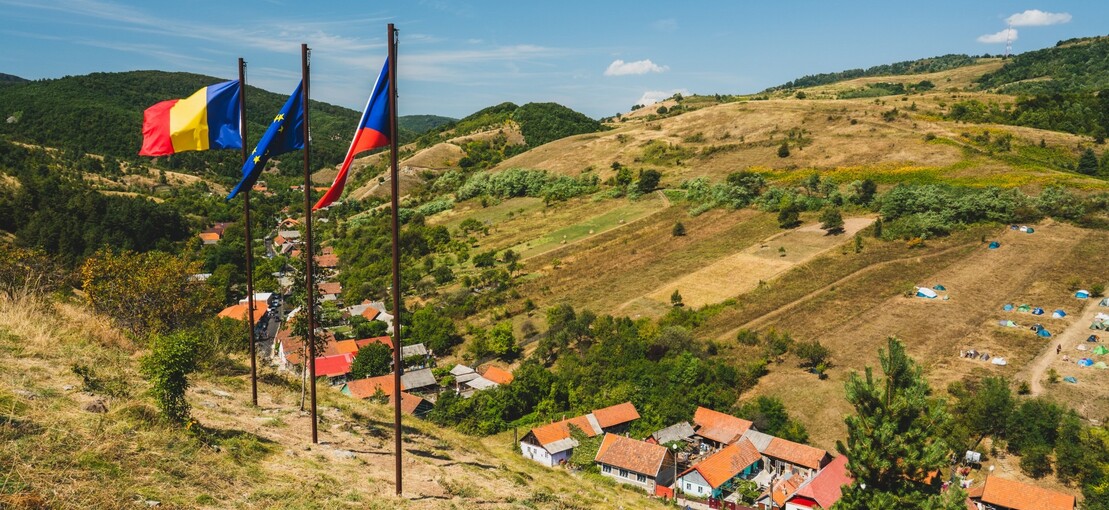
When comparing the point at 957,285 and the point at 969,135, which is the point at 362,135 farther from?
the point at 969,135

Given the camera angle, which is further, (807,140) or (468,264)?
(807,140)

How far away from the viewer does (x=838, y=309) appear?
139ft

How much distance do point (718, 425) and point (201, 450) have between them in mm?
29048

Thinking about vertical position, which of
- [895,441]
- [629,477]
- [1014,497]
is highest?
[895,441]

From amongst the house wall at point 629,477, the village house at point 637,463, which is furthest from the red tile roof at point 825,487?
the house wall at point 629,477

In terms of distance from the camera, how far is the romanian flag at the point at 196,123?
1250 centimetres

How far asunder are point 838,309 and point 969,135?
47.3 metres

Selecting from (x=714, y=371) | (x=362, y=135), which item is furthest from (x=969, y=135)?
(x=362, y=135)

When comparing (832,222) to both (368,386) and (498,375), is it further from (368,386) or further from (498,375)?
(368,386)

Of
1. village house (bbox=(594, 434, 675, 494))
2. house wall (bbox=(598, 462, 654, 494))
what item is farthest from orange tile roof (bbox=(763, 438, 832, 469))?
house wall (bbox=(598, 462, 654, 494))

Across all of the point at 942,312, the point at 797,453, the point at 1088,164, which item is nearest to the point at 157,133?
the point at 797,453

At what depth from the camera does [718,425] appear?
33156mm

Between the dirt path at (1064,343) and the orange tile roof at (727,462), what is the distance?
14873 millimetres

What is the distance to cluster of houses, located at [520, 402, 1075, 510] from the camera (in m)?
26.1
